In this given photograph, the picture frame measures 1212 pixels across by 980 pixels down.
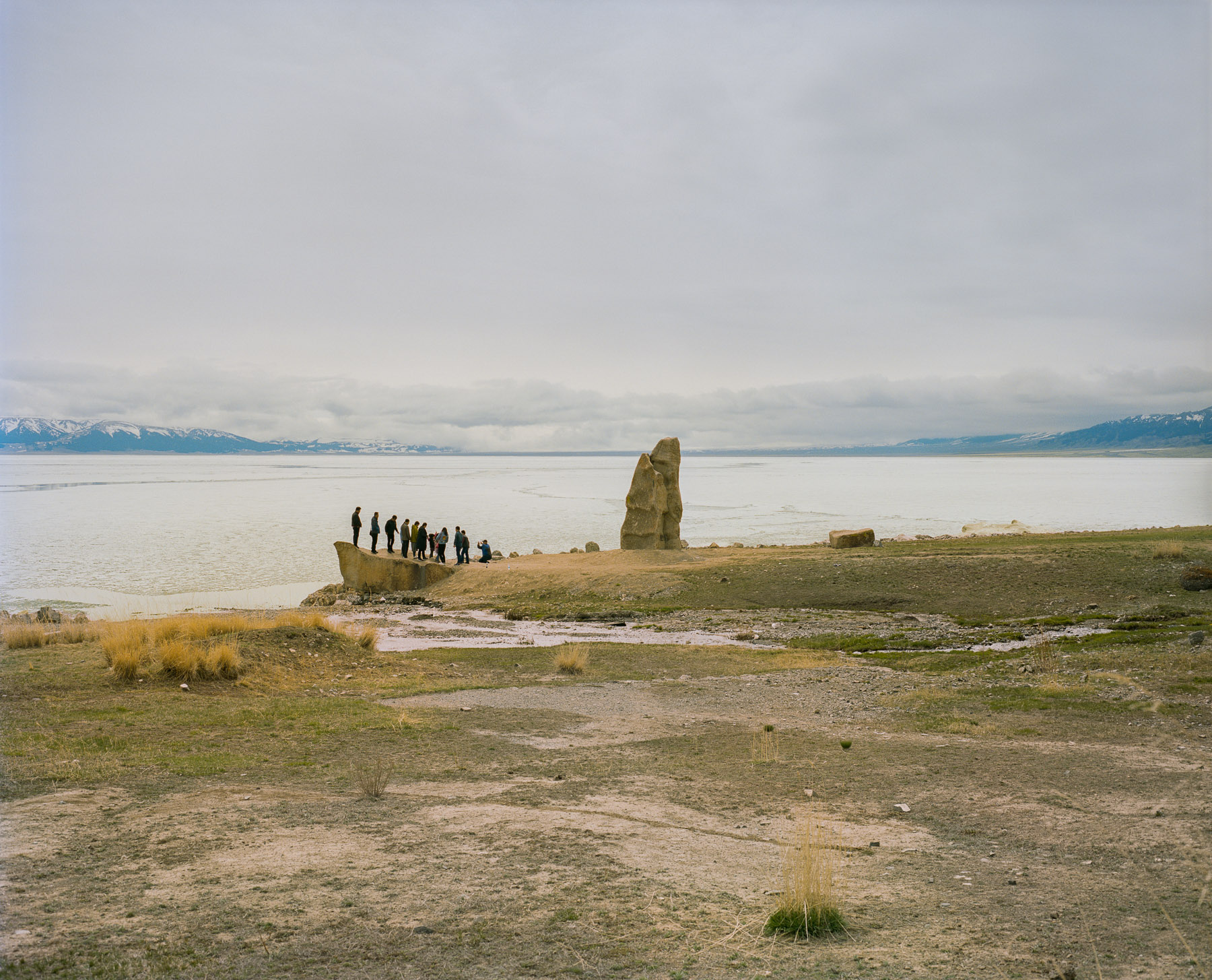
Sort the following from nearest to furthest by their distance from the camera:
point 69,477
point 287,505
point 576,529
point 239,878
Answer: point 239,878
point 576,529
point 287,505
point 69,477

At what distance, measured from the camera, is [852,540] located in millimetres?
33875

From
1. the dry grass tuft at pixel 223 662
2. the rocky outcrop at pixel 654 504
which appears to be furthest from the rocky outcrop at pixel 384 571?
the dry grass tuft at pixel 223 662

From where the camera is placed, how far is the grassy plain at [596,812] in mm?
4758

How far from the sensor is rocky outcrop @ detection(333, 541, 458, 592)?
109ft

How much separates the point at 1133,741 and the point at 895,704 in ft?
11.3

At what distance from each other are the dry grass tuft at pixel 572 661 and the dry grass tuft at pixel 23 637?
9.85 meters

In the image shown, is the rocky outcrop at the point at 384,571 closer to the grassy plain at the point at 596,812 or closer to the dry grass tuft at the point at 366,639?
the dry grass tuft at the point at 366,639

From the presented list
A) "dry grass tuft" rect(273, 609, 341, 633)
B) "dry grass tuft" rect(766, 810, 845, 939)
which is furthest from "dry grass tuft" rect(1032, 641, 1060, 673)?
"dry grass tuft" rect(273, 609, 341, 633)

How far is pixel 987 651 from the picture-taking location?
16.8m

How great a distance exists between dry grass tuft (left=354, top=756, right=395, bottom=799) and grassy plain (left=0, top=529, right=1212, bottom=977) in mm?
73

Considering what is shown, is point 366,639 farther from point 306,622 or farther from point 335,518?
point 335,518

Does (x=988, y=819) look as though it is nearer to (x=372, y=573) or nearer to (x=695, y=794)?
(x=695, y=794)

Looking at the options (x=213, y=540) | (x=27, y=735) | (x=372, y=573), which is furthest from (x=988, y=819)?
(x=213, y=540)

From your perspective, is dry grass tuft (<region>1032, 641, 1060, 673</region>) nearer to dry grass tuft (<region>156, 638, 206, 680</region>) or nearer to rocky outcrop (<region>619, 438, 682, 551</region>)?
dry grass tuft (<region>156, 638, 206, 680</region>)
